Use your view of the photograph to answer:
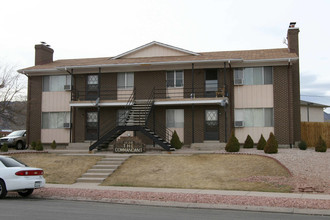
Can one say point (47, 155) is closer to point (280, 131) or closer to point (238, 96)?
point (238, 96)

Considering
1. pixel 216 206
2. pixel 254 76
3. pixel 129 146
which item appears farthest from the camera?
pixel 254 76

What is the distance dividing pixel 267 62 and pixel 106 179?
13502 millimetres

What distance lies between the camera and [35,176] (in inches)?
512

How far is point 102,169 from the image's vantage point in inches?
719

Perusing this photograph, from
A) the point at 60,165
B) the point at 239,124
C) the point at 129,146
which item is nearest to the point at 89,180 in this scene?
the point at 60,165

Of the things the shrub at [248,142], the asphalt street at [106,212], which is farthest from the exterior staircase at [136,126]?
the asphalt street at [106,212]

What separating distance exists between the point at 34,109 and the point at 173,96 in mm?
10628

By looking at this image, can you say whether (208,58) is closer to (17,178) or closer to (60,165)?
(60,165)

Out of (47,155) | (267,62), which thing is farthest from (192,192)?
(267,62)

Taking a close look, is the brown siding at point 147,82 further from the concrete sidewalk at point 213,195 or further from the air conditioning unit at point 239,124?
the concrete sidewalk at point 213,195

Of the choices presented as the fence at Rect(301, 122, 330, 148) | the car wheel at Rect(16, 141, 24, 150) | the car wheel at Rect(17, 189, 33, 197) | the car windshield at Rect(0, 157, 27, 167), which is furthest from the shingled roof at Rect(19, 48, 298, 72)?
the car wheel at Rect(17, 189, 33, 197)

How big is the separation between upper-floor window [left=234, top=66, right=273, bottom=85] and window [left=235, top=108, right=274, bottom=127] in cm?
181

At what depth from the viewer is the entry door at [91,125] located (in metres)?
26.7

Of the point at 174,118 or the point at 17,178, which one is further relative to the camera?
the point at 174,118
